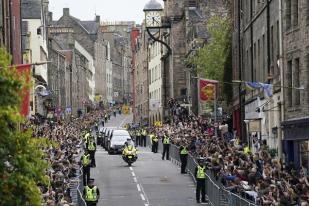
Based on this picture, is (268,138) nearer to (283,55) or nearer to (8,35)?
(283,55)

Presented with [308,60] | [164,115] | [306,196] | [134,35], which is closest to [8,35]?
[308,60]

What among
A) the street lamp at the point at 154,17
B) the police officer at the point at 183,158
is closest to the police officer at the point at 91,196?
the police officer at the point at 183,158

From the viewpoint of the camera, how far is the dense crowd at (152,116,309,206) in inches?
947

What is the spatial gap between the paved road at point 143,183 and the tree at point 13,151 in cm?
2171

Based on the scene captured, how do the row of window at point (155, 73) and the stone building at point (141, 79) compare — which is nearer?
the row of window at point (155, 73)

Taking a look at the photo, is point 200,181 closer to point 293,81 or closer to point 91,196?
point 293,81

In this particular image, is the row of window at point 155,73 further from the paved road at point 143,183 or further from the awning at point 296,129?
the awning at point 296,129

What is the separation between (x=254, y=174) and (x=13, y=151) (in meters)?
17.2

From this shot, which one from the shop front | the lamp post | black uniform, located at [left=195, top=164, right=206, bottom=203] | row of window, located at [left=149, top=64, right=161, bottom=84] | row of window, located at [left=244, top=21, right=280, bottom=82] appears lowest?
black uniform, located at [left=195, top=164, right=206, bottom=203]

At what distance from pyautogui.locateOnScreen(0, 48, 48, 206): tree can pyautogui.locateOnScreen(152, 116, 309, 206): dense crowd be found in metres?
7.98

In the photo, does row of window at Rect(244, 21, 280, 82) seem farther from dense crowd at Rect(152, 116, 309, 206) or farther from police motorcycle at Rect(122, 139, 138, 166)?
police motorcycle at Rect(122, 139, 138, 166)

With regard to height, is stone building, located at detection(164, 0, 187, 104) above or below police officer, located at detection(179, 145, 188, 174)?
above

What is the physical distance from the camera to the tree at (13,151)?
1454 centimetres

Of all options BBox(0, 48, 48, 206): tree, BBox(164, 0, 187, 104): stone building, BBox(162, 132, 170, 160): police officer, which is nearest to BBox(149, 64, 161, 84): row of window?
BBox(164, 0, 187, 104): stone building
